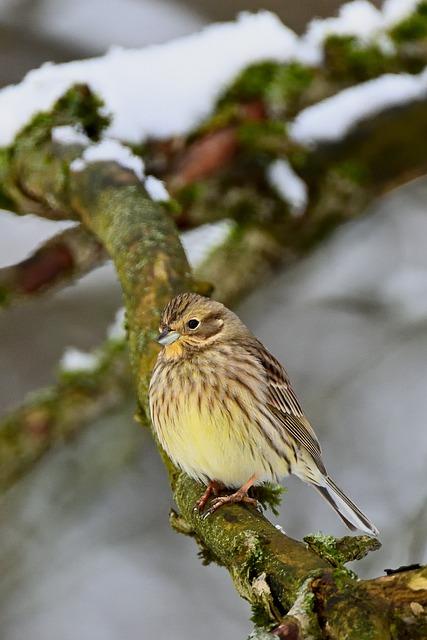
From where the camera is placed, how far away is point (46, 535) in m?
7.05

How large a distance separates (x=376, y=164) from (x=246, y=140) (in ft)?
2.44

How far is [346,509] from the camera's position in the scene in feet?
15.8

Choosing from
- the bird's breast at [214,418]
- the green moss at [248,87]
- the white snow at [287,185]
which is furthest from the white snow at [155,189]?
the green moss at [248,87]

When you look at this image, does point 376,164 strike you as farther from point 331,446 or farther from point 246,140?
point 331,446

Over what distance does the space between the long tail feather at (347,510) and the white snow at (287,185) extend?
4.85 ft

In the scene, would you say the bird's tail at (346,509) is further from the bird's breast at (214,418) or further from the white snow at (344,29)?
the white snow at (344,29)

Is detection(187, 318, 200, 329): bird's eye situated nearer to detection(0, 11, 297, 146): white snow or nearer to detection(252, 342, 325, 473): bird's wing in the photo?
detection(252, 342, 325, 473): bird's wing

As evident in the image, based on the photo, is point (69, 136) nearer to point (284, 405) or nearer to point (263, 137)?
point (263, 137)

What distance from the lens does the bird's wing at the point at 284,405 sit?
4.61 meters

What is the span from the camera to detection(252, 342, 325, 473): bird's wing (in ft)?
15.1

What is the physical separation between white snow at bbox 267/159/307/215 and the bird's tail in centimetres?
148

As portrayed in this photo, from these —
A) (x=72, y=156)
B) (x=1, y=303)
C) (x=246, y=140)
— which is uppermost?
(x=246, y=140)

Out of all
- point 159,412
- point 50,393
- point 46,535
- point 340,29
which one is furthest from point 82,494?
point 340,29

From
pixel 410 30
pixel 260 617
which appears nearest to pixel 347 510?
pixel 260 617
